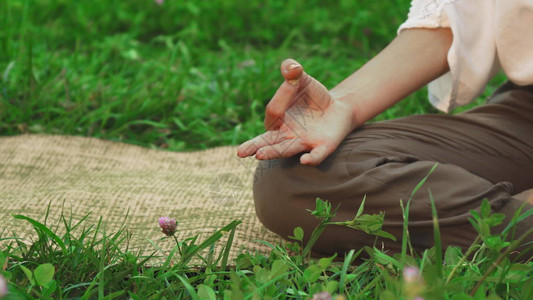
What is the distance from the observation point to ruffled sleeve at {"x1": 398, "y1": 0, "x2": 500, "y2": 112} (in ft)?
4.80

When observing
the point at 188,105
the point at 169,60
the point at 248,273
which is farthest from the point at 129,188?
the point at 169,60

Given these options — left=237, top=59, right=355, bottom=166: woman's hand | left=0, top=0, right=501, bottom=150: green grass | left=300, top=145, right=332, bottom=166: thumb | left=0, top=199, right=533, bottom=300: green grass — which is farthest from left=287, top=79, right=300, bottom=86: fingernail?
left=0, top=0, right=501, bottom=150: green grass

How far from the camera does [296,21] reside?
145 inches

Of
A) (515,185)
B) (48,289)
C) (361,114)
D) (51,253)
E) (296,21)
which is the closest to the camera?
(48,289)

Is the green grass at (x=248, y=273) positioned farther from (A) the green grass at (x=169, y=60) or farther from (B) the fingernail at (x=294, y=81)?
(A) the green grass at (x=169, y=60)

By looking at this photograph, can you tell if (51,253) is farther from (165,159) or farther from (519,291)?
(165,159)

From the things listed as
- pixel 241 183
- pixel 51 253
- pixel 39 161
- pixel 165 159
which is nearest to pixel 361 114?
pixel 241 183

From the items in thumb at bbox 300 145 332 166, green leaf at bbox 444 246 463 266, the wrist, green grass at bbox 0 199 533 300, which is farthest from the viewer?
the wrist

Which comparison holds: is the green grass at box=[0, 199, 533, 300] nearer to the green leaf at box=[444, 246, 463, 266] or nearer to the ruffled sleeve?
the green leaf at box=[444, 246, 463, 266]

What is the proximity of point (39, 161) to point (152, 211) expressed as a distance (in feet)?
1.86

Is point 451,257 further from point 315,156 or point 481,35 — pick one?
point 481,35

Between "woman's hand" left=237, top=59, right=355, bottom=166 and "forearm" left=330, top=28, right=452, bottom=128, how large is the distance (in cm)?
9

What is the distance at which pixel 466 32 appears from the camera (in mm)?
1471

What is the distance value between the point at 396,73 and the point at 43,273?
0.79m
